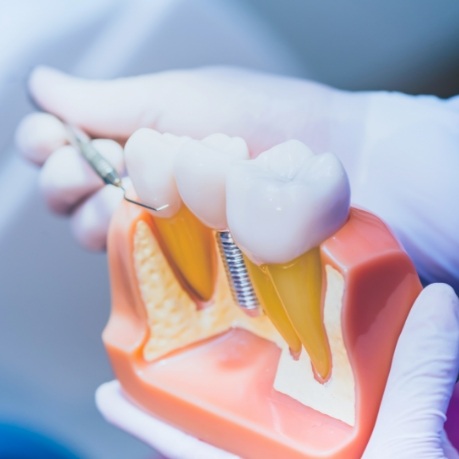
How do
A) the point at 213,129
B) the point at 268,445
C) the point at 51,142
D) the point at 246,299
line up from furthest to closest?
the point at 51,142
the point at 213,129
the point at 246,299
the point at 268,445

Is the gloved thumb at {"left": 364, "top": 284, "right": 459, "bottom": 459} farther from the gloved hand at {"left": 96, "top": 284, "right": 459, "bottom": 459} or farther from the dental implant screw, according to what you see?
the dental implant screw

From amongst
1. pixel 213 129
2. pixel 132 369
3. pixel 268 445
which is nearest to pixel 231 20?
pixel 213 129

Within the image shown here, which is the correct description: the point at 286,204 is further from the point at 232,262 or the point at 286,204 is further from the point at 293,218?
the point at 232,262

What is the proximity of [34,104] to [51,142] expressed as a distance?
0.09 m

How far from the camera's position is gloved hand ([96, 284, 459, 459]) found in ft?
2.35

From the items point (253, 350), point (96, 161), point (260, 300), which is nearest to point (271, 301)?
point (260, 300)

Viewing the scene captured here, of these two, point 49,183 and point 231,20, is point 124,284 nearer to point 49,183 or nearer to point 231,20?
point 49,183

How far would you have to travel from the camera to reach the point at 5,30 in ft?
4.04

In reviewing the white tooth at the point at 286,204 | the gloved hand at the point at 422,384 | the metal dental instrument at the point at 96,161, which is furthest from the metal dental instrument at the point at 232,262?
the gloved hand at the point at 422,384

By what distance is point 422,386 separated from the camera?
72 cm

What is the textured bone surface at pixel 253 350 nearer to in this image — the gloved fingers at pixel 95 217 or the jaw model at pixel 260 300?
the jaw model at pixel 260 300

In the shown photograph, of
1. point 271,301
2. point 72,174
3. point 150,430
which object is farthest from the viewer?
point 72,174

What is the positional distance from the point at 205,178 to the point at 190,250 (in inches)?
8.1

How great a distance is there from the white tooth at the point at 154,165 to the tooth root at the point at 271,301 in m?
0.13
